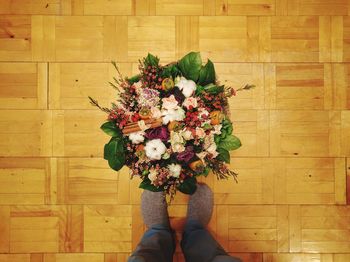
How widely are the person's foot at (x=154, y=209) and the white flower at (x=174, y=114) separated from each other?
1.79 feet

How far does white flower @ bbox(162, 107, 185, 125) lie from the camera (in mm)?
1025

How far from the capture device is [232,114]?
1.57 m

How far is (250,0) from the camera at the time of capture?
1586 mm

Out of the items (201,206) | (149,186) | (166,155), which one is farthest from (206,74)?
(201,206)

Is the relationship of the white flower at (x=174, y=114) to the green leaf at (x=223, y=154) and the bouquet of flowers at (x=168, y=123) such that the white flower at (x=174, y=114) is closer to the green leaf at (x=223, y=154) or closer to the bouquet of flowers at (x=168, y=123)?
the bouquet of flowers at (x=168, y=123)

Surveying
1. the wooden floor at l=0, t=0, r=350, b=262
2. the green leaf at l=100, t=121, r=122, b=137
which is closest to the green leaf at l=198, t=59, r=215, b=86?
the green leaf at l=100, t=121, r=122, b=137

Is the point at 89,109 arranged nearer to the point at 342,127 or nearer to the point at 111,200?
the point at 111,200

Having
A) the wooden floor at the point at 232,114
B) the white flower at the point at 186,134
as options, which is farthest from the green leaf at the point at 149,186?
the wooden floor at the point at 232,114

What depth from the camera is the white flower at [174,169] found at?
107cm

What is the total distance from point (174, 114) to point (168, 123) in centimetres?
4

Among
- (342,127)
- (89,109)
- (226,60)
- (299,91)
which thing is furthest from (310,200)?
(89,109)

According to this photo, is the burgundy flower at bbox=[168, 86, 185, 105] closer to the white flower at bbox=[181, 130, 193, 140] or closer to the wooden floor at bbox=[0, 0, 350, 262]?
Answer: the white flower at bbox=[181, 130, 193, 140]

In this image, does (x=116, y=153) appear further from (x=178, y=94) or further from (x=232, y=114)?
(x=232, y=114)

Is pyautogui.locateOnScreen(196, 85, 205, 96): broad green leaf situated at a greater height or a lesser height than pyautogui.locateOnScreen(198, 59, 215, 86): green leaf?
lesser
